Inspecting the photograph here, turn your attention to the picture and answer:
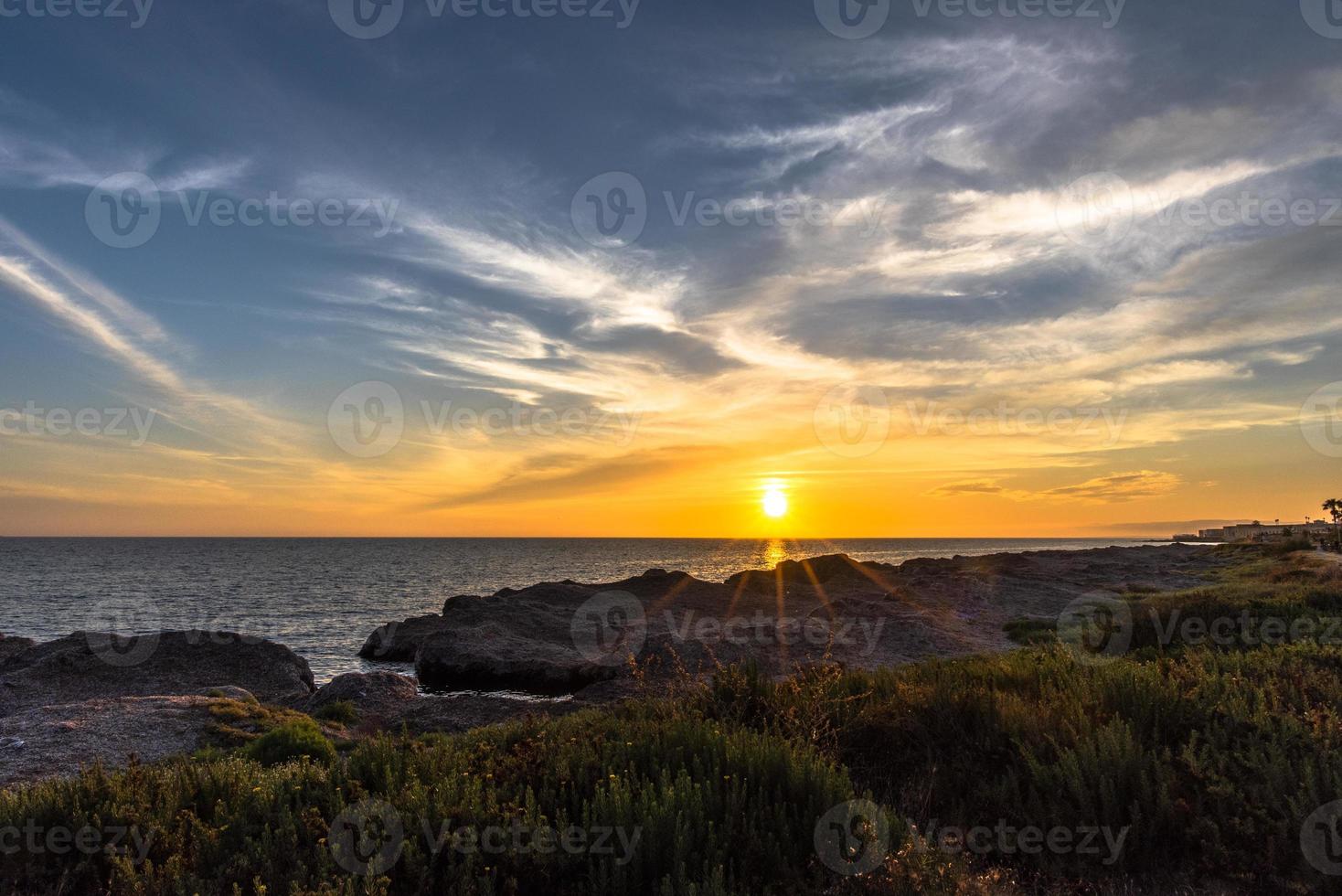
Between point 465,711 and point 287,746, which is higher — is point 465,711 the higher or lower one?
the lower one

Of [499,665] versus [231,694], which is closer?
[231,694]

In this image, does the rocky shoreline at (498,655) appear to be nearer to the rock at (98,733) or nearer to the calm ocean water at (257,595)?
the rock at (98,733)

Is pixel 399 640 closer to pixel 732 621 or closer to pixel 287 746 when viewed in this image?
pixel 732 621

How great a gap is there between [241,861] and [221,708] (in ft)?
48.7

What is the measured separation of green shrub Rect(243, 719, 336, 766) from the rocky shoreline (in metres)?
2.46

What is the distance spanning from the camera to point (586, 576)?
300ft

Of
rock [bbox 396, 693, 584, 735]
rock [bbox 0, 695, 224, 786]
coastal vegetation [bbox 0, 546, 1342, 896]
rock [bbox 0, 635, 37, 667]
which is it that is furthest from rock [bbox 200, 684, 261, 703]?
coastal vegetation [bbox 0, 546, 1342, 896]

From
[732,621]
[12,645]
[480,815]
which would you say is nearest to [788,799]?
[480,815]

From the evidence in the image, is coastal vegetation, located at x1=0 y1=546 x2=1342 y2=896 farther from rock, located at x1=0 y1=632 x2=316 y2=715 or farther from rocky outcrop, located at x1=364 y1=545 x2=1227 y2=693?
rock, located at x1=0 y1=632 x2=316 y2=715

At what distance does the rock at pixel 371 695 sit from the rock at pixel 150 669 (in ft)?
5.71

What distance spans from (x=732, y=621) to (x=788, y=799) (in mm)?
27987

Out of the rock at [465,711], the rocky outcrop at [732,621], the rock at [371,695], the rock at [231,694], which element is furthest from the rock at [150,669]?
the rocky outcrop at [732,621]

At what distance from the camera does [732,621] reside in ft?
108

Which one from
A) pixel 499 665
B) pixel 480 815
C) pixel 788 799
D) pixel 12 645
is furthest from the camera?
pixel 12 645
